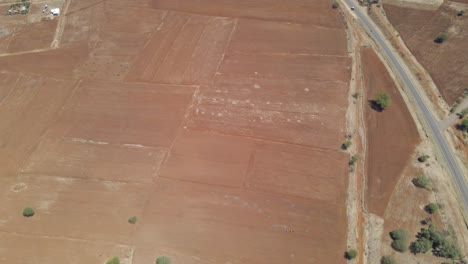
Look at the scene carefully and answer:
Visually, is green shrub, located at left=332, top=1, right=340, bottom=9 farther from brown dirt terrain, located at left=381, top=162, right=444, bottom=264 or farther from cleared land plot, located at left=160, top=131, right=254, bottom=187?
brown dirt terrain, located at left=381, top=162, right=444, bottom=264

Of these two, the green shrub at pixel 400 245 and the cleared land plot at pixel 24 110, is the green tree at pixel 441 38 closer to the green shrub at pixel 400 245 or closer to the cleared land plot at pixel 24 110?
the green shrub at pixel 400 245

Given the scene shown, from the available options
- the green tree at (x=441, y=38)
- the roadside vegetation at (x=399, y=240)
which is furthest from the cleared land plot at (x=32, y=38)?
the green tree at (x=441, y=38)

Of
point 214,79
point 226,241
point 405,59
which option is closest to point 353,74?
point 405,59

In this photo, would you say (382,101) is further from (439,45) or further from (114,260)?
(114,260)

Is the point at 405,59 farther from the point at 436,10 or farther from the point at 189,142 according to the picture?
the point at 189,142

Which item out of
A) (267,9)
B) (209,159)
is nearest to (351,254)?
(209,159)

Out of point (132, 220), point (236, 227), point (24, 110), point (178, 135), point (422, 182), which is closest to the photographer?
point (236, 227)

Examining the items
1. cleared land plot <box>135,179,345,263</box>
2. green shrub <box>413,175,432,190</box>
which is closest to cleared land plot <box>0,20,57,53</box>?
cleared land plot <box>135,179,345,263</box>
